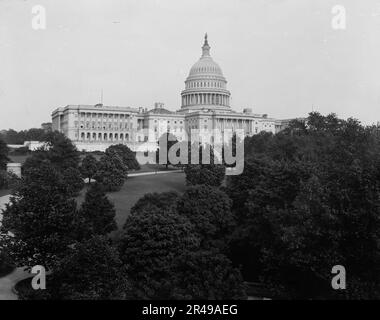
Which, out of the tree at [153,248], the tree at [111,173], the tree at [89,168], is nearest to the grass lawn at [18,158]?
the tree at [89,168]

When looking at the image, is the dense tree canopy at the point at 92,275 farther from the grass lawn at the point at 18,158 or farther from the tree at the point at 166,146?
the grass lawn at the point at 18,158

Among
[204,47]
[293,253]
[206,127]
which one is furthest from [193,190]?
[204,47]

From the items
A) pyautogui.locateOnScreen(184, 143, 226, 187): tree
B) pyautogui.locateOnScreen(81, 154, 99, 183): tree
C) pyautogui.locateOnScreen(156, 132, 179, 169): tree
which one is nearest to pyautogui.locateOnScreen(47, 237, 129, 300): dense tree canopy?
pyautogui.locateOnScreen(184, 143, 226, 187): tree

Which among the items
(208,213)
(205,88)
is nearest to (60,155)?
(208,213)

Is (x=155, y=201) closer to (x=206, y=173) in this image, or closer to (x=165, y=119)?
(x=206, y=173)

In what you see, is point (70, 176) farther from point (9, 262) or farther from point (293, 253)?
Answer: point (293, 253)

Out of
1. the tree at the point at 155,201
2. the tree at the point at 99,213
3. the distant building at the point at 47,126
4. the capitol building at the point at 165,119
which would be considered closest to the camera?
the tree at the point at 99,213
